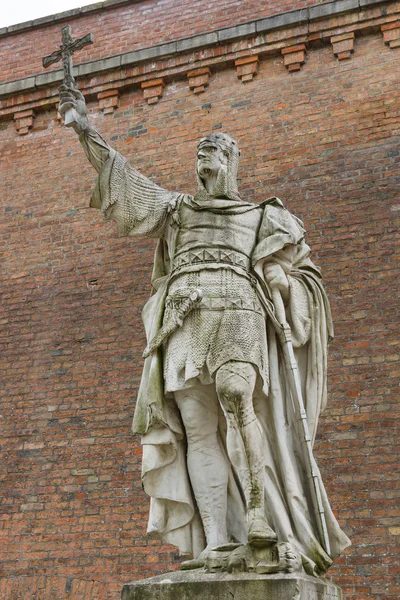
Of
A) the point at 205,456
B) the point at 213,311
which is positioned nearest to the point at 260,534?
the point at 205,456

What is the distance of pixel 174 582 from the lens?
390 cm

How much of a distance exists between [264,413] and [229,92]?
530 centimetres

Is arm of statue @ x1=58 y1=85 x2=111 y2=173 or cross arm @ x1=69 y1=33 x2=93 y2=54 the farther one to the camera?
cross arm @ x1=69 y1=33 x2=93 y2=54

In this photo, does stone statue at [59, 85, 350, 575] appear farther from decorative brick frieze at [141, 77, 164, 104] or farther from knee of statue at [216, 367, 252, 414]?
decorative brick frieze at [141, 77, 164, 104]

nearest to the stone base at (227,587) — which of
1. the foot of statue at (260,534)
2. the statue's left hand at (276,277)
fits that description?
the foot of statue at (260,534)

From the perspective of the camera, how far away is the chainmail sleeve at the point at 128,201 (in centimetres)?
488

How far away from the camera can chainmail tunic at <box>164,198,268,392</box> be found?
4.34 metres

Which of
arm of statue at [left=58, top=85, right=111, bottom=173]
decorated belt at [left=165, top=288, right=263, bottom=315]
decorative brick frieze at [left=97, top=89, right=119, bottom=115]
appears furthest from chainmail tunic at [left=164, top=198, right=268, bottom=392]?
decorative brick frieze at [left=97, top=89, right=119, bottom=115]

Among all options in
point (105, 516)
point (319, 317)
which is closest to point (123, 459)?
point (105, 516)

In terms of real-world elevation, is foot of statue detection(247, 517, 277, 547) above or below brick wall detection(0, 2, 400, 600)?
below

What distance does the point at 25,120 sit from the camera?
994 centimetres

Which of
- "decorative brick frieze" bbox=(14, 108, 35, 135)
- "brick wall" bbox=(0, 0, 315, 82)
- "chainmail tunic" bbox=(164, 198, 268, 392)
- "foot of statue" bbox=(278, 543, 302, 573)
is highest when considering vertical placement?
"brick wall" bbox=(0, 0, 315, 82)

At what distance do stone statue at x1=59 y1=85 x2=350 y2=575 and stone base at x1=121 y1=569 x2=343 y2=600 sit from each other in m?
0.08

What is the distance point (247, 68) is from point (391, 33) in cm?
150
